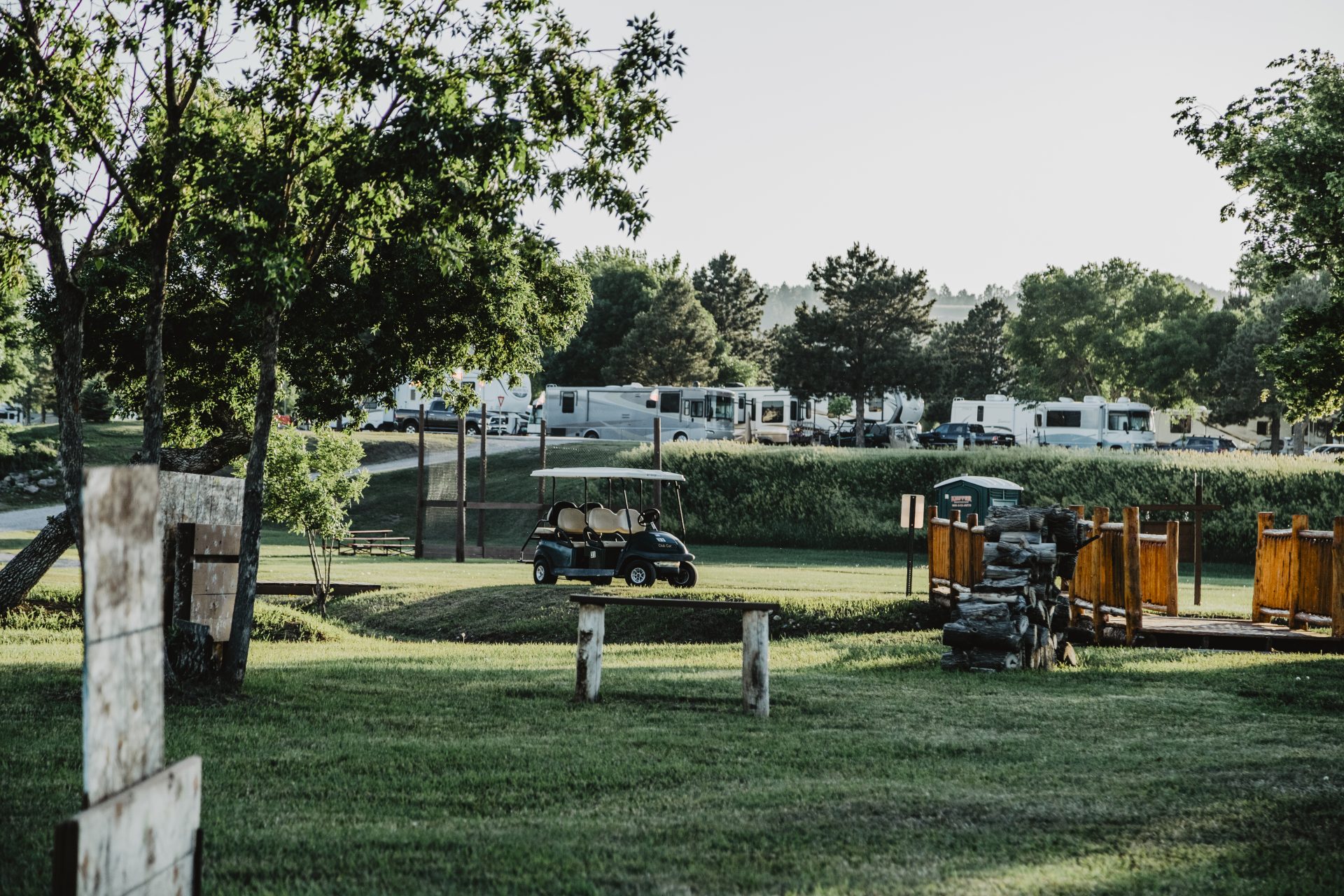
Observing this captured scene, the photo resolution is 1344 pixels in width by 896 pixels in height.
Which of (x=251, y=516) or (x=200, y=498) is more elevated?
(x=200, y=498)

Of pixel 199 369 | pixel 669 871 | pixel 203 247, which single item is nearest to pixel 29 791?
pixel 669 871

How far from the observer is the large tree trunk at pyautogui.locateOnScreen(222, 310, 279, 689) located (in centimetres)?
996

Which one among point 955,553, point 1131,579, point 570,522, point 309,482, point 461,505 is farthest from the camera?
point 461,505

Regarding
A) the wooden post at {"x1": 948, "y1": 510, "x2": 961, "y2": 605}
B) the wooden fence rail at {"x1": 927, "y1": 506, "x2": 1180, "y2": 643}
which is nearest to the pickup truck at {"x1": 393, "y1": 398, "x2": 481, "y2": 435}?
the wooden post at {"x1": 948, "y1": 510, "x2": 961, "y2": 605}

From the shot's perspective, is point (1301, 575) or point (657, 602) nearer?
point (657, 602)

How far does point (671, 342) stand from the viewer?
7056 cm

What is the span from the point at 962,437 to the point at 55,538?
46.6m

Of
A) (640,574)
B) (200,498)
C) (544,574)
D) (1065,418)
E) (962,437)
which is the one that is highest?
(1065,418)

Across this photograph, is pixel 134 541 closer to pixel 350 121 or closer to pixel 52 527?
pixel 350 121

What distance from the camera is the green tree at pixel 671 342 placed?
7044cm

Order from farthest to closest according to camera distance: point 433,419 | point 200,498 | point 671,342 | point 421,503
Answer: point 671,342, point 433,419, point 421,503, point 200,498

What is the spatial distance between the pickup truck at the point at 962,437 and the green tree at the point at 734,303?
32.6 m

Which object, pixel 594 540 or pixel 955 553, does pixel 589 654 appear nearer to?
pixel 955 553

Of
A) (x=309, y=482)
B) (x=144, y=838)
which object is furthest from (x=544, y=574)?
(x=144, y=838)
